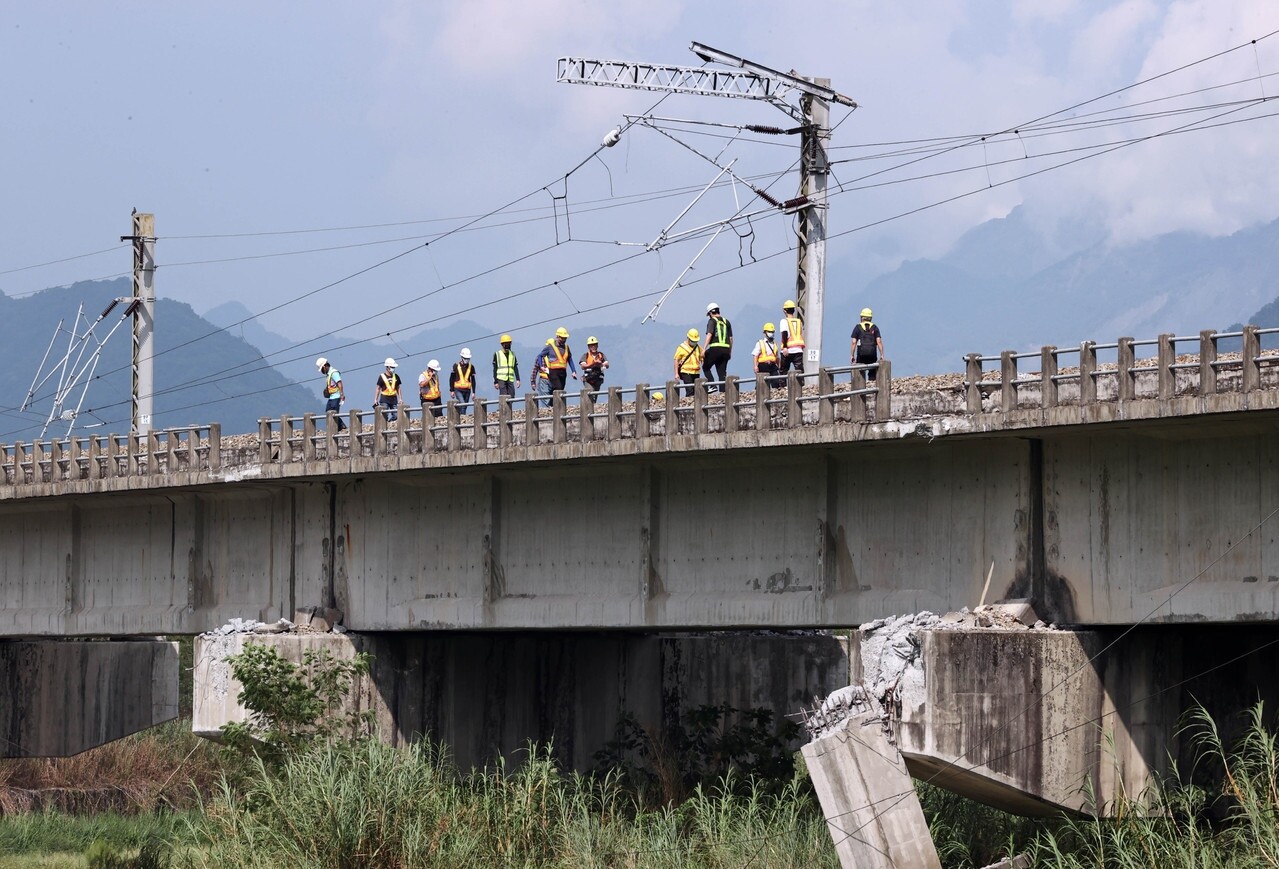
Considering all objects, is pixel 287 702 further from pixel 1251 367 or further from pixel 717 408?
pixel 1251 367

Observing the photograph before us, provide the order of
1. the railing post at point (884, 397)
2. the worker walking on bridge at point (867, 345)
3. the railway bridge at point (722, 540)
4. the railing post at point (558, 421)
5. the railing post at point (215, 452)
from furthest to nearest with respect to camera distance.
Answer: the railing post at point (215, 452), the railing post at point (558, 421), the worker walking on bridge at point (867, 345), the railing post at point (884, 397), the railway bridge at point (722, 540)

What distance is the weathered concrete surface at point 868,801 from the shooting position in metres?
23.2

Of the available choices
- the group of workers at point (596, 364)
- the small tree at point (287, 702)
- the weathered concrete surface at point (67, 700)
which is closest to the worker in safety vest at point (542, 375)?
the group of workers at point (596, 364)

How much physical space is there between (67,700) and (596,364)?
756 inches

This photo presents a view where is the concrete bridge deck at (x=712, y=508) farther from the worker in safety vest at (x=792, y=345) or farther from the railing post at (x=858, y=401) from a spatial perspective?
the worker in safety vest at (x=792, y=345)

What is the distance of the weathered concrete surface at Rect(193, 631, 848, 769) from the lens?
33.4m

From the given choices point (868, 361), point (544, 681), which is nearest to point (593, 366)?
point (868, 361)

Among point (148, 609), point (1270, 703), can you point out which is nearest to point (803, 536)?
point (1270, 703)

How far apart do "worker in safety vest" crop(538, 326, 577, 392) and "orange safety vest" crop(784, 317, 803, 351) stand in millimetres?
4775

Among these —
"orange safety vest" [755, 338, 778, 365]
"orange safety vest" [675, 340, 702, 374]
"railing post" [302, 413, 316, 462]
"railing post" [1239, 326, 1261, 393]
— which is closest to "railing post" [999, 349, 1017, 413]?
"railing post" [1239, 326, 1261, 393]

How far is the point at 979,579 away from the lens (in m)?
25.4

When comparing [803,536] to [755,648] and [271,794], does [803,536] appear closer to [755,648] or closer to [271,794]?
[271,794]

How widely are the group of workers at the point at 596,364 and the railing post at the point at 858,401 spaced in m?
0.20

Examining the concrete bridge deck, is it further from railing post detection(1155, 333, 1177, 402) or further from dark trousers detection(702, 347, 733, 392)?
dark trousers detection(702, 347, 733, 392)
